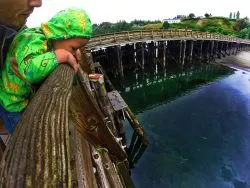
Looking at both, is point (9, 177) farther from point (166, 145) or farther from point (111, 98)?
point (166, 145)

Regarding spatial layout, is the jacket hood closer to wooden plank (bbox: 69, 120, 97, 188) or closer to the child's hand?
the child's hand

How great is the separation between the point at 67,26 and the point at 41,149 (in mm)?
963

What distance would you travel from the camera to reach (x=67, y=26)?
150cm

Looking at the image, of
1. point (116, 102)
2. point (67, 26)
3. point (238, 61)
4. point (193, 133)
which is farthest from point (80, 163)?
point (238, 61)

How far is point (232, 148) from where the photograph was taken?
12.6m

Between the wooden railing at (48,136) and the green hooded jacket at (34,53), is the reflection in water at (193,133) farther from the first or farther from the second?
the wooden railing at (48,136)

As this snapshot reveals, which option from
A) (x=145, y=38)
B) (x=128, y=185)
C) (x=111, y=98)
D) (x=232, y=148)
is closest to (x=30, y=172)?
(x=128, y=185)

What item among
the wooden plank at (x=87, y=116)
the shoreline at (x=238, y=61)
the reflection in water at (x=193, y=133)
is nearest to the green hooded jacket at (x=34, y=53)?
the wooden plank at (x=87, y=116)

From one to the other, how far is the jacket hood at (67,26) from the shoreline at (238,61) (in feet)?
99.5

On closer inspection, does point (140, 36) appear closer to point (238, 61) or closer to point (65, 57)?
point (238, 61)

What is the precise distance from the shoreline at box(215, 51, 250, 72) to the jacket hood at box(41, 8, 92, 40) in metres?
30.3

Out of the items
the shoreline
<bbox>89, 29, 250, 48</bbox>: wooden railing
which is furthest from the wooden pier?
the shoreline

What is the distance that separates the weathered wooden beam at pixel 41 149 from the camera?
2.00 ft

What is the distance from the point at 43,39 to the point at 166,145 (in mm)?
11953
